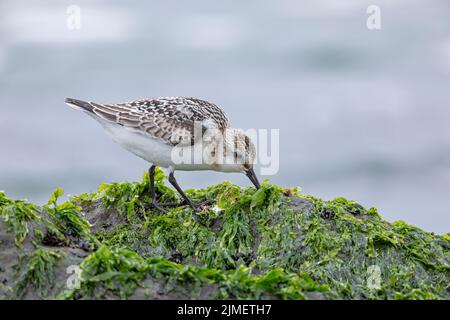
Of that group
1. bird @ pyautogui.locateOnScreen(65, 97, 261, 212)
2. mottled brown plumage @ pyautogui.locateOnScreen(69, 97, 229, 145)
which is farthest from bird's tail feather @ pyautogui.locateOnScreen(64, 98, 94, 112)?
bird @ pyautogui.locateOnScreen(65, 97, 261, 212)

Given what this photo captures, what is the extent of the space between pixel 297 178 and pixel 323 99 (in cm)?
290

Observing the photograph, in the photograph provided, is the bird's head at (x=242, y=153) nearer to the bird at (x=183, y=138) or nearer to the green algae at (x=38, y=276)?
the bird at (x=183, y=138)

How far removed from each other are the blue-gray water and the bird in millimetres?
5743

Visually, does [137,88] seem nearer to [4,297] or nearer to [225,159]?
[225,159]

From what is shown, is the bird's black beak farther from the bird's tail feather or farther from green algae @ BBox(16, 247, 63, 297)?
green algae @ BBox(16, 247, 63, 297)

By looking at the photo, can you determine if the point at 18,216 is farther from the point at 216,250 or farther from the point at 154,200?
the point at 154,200

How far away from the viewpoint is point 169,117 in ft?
28.3

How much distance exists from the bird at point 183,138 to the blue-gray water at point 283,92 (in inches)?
226

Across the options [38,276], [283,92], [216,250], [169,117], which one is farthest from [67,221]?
[283,92]

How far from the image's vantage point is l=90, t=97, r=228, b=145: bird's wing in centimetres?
851

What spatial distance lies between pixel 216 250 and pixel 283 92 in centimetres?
1073

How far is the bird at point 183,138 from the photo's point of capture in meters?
8.48

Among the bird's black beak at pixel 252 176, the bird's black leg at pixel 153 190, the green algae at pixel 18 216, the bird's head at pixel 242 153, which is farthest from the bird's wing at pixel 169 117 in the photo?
the green algae at pixel 18 216

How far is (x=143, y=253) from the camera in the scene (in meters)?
Answer: 7.03
